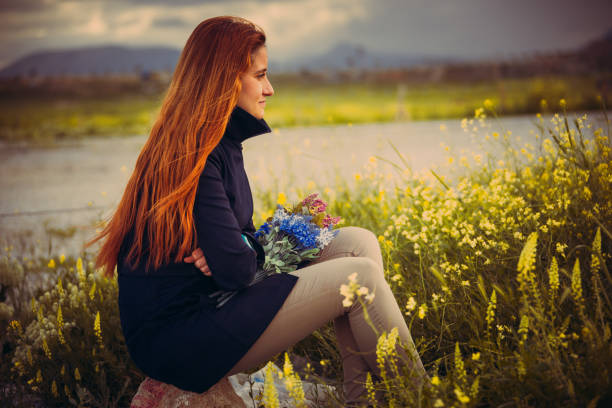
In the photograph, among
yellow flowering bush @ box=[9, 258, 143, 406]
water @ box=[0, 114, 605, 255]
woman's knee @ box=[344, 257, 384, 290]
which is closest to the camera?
woman's knee @ box=[344, 257, 384, 290]

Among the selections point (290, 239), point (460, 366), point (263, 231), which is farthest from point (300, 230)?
point (460, 366)

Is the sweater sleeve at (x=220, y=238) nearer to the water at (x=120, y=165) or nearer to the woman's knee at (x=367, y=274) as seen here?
the woman's knee at (x=367, y=274)

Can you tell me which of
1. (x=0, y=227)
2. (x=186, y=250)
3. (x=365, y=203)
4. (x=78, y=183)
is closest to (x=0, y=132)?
(x=78, y=183)

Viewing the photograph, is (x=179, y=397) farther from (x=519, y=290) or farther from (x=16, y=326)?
(x=519, y=290)

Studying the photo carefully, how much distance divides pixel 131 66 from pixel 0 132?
1476 centimetres

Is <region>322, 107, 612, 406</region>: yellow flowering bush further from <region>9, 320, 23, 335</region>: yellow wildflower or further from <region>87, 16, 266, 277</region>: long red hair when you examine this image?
<region>9, 320, 23, 335</region>: yellow wildflower

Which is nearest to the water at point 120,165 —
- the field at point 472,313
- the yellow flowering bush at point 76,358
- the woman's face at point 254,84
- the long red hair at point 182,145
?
the field at point 472,313

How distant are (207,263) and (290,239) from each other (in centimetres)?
46

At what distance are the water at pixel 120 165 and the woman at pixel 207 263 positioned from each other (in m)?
1.56

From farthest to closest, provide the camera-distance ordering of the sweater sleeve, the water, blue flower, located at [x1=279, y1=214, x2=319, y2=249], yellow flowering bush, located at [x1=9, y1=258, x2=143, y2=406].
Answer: the water, yellow flowering bush, located at [x1=9, y1=258, x2=143, y2=406], blue flower, located at [x1=279, y1=214, x2=319, y2=249], the sweater sleeve

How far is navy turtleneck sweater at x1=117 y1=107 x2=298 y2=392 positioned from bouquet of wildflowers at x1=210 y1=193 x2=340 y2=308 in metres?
0.15

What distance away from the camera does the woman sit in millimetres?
1705

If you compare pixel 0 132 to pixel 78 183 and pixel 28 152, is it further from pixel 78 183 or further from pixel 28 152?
pixel 78 183

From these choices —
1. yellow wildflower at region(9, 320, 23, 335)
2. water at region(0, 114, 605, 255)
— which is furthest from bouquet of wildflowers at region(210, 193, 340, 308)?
yellow wildflower at region(9, 320, 23, 335)
